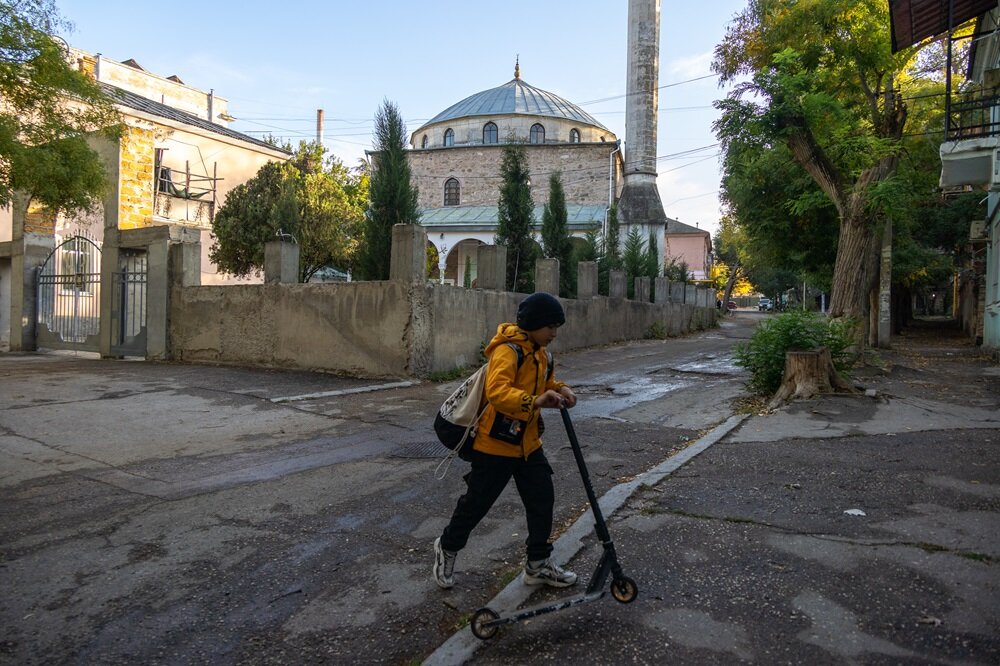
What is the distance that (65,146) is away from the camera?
423 inches

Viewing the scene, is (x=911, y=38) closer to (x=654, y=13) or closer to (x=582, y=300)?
(x=582, y=300)

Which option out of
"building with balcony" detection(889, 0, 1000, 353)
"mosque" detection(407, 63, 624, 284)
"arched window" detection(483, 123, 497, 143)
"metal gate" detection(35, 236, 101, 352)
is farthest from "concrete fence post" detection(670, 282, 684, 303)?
"arched window" detection(483, 123, 497, 143)

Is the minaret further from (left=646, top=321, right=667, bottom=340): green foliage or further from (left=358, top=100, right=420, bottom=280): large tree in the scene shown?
(left=358, top=100, right=420, bottom=280): large tree

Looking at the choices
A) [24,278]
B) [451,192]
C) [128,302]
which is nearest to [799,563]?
[128,302]

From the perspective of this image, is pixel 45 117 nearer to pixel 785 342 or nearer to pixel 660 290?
pixel 785 342

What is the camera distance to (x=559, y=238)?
70.3ft

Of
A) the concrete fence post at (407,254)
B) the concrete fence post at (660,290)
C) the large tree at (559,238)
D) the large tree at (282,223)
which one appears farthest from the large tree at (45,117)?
the concrete fence post at (660,290)

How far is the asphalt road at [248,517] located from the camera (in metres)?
3.04

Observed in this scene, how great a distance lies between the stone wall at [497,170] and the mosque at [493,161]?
0.06 metres

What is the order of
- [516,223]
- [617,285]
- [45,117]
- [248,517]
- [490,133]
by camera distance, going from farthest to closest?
[490,133] < [617,285] < [516,223] < [45,117] < [248,517]

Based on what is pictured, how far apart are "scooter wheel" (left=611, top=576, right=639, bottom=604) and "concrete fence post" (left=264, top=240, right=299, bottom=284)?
32.7 ft

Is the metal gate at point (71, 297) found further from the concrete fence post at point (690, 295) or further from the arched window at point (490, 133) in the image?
the arched window at point (490, 133)

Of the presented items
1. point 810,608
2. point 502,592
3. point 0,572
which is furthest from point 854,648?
point 0,572

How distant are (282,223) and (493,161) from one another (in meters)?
26.2
